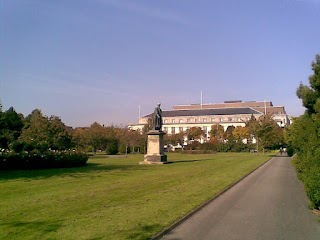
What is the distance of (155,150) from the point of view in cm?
3319

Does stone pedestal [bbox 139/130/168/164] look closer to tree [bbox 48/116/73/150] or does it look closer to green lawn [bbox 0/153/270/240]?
tree [bbox 48/116/73/150]

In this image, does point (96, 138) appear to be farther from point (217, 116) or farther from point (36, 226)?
point (217, 116)

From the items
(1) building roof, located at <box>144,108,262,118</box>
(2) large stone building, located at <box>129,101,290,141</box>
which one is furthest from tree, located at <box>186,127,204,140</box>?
(1) building roof, located at <box>144,108,262,118</box>

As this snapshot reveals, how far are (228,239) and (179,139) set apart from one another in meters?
94.2

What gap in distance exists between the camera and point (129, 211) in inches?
373

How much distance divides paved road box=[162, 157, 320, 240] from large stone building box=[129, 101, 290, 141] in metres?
109

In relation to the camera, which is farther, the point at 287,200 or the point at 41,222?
the point at 287,200

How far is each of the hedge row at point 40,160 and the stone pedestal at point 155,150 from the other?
645 centimetres

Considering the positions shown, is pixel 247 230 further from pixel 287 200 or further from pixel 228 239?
pixel 287 200

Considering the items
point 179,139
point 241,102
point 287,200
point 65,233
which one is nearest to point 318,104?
point 287,200

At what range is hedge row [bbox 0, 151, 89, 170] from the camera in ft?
74.6

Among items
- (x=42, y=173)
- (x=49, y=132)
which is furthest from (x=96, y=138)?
(x=42, y=173)

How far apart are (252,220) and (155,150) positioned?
2441 cm

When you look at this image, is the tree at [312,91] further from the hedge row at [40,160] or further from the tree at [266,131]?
the tree at [266,131]
